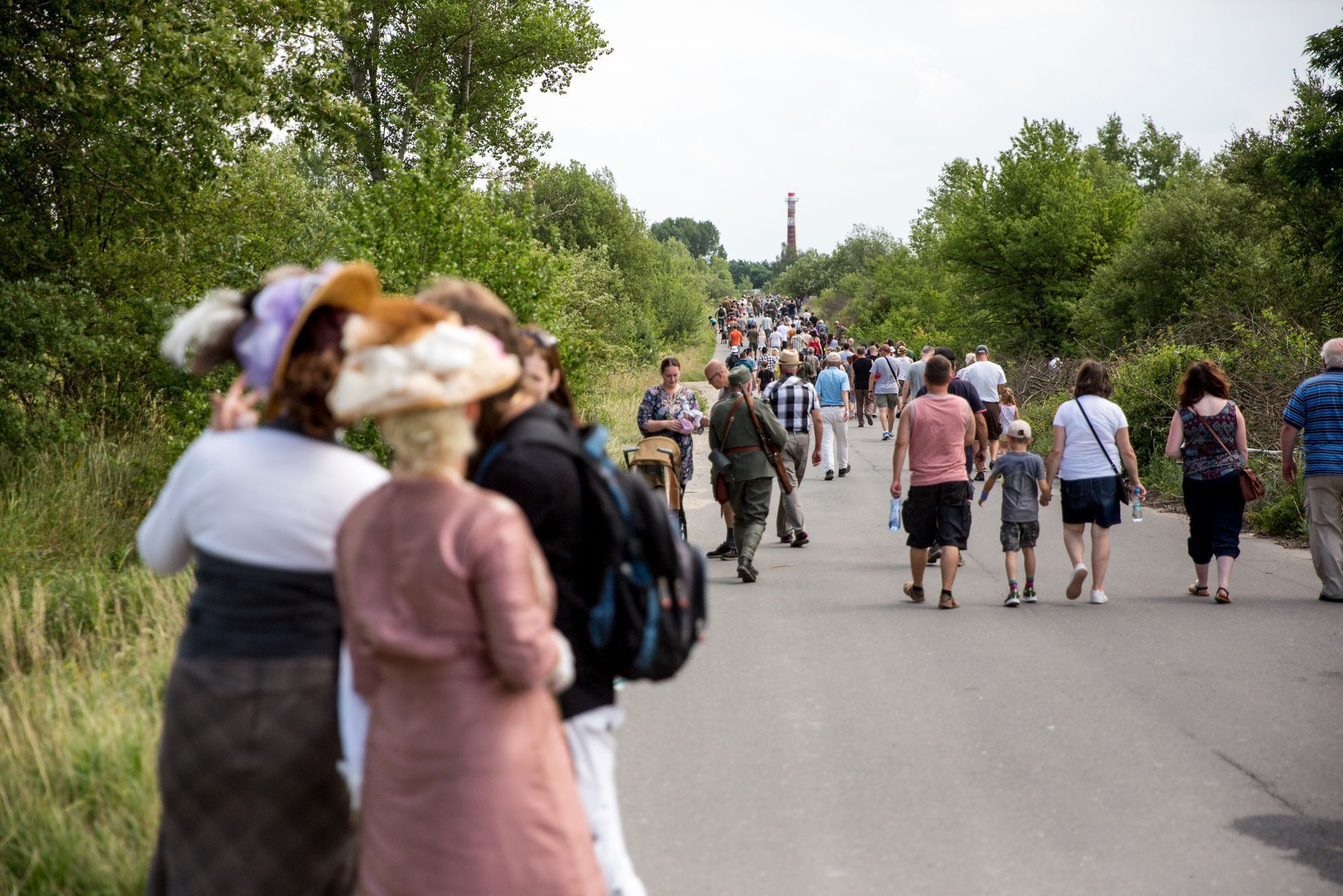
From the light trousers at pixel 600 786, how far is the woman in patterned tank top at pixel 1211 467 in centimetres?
741

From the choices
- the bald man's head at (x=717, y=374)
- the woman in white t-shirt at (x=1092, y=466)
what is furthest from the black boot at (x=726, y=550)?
the woman in white t-shirt at (x=1092, y=466)

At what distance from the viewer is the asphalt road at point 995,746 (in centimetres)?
478

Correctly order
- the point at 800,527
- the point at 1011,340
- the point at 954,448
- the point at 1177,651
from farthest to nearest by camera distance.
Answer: the point at 1011,340, the point at 800,527, the point at 954,448, the point at 1177,651

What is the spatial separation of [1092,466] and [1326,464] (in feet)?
5.79

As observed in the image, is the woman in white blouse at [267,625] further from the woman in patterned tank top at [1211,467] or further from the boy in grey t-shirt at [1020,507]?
the woman in patterned tank top at [1211,467]

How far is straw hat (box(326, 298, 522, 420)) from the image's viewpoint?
8.78ft

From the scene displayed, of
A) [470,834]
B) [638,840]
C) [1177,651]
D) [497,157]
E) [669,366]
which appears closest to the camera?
[470,834]

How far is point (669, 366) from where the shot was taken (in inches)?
458

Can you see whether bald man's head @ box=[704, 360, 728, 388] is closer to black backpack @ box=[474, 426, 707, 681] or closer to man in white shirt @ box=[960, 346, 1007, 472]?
man in white shirt @ box=[960, 346, 1007, 472]

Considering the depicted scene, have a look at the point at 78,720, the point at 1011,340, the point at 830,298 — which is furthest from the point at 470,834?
the point at 830,298

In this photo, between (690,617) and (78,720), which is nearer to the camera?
(690,617)

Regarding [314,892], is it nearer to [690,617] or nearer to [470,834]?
[470,834]

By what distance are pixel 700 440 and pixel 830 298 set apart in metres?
73.6

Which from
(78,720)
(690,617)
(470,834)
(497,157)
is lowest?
(78,720)
